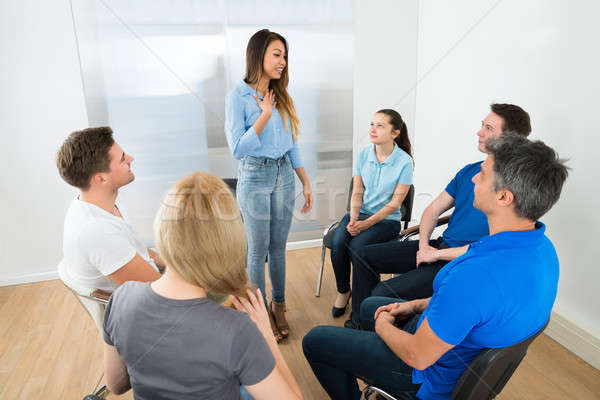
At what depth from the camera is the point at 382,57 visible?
2.96 metres

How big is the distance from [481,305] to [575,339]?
143 cm

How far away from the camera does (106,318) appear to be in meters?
0.89

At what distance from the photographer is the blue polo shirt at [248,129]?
1733 mm

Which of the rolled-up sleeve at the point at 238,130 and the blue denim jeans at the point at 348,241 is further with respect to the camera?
the blue denim jeans at the point at 348,241

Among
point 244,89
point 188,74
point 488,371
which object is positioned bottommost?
point 488,371

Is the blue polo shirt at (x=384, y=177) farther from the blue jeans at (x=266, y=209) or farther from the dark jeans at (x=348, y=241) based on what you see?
the blue jeans at (x=266, y=209)

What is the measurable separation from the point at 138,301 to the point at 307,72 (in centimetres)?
235

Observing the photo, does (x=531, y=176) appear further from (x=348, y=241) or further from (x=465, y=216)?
(x=348, y=241)

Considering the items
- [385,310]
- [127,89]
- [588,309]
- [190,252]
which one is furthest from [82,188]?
[588,309]

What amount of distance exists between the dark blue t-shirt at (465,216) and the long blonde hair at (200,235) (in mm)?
1202

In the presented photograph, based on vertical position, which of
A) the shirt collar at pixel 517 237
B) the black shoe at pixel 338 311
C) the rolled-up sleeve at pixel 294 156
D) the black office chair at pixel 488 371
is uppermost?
the rolled-up sleeve at pixel 294 156

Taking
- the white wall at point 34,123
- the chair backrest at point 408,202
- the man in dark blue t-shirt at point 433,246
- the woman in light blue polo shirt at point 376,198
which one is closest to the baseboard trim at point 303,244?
the woman in light blue polo shirt at point 376,198

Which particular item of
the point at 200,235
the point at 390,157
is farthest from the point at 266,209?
the point at 200,235

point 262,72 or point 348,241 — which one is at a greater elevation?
point 262,72
